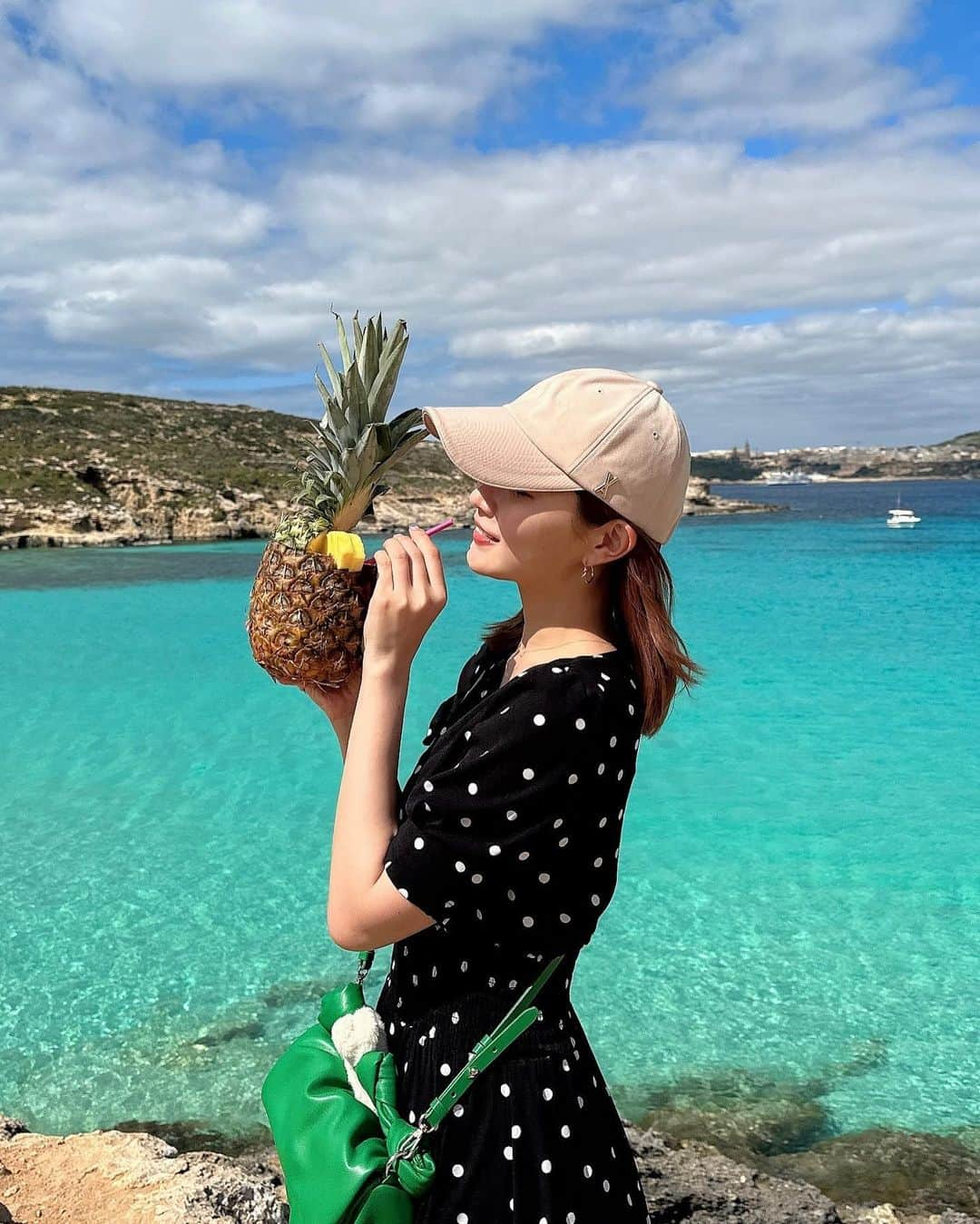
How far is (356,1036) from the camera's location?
171 cm

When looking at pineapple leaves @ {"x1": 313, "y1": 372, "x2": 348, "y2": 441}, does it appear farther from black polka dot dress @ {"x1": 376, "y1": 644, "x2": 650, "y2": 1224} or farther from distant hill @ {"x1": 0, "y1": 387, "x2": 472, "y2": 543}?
distant hill @ {"x1": 0, "y1": 387, "x2": 472, "y2": 543}

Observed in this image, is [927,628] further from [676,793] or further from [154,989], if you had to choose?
[154,989]

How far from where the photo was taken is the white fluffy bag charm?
5.56 ft

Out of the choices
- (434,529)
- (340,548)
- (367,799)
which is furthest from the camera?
(340,548)

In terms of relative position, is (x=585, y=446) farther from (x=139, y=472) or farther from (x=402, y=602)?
(x=139, y=472)

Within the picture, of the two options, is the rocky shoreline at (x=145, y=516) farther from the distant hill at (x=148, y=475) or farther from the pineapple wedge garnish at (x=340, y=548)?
the pineapple wedge garnish at (x=340, y=548)

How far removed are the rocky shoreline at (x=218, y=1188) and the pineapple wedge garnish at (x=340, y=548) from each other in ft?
6.98

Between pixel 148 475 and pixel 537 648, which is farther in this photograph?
pixel 148 475

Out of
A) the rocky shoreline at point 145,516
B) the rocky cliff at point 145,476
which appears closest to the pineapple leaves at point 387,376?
the rocky cliff at point 145,476

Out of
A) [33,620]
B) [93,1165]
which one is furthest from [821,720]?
[33,620]

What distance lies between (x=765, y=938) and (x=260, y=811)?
4.79m

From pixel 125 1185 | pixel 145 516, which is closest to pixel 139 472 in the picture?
Answer: pixel 145 516

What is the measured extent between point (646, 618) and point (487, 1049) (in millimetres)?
702

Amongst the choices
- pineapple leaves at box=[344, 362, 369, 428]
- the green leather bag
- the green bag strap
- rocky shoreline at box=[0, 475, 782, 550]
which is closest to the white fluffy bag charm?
the green leather bag
